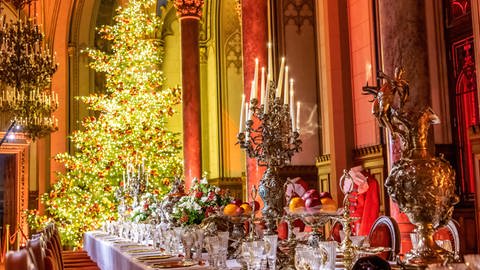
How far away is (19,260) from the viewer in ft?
8.11

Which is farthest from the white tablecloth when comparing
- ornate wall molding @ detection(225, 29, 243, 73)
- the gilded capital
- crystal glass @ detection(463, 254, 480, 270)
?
ornate wall molding @ detection(225, 29, 243, 73)

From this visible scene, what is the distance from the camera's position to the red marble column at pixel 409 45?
481cm

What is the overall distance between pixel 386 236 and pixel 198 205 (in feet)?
4.62

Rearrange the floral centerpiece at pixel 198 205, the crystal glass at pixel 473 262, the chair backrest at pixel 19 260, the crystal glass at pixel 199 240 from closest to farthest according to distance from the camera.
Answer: the crystal glass at pixel 473 262
the chair backrest at pixel 19 260
the crystal glass at pixel 199 240
the floral centerpiece at pixel 198 205

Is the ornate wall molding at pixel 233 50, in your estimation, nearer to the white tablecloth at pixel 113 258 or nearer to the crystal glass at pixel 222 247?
the white tablecloth at pixel 113 258

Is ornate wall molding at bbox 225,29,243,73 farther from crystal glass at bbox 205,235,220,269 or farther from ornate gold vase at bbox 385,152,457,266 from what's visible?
ornate gold vase at bbox 385,152,457,266

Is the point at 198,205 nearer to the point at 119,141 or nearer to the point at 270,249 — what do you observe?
the point at 270,249

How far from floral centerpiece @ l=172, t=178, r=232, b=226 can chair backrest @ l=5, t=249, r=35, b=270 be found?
91.1 inches

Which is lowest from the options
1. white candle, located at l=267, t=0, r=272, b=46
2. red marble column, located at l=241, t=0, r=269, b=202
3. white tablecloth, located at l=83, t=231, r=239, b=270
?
white tablecloth, located at l=83, t=231, r=239, b=270

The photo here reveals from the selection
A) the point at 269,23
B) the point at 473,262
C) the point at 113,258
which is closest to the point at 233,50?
the point at 269,23

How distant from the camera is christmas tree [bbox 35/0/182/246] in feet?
44.0

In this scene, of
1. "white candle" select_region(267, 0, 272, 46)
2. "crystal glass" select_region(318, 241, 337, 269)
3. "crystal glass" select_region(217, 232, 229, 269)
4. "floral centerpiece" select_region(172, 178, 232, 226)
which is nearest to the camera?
"crystal glass" select_region(318, 241, 337, 269)

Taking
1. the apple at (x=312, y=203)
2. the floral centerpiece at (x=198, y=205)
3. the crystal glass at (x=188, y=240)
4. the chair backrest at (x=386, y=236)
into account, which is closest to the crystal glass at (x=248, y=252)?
the apple at (x=312, y=203)

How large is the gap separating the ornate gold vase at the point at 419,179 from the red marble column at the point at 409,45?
247 cm
